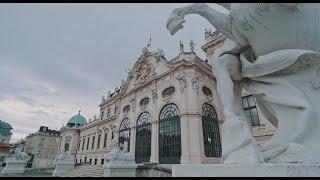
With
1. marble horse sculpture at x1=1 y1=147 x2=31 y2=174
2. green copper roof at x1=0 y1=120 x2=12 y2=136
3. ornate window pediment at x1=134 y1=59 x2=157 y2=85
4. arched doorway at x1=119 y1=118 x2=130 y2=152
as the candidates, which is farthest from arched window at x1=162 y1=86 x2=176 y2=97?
green copper roof at x1=0 y1=120 x2=12 y2=136

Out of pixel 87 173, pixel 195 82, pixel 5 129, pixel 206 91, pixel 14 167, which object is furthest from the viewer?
pixel 5 129

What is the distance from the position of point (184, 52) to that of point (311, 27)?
2016cm

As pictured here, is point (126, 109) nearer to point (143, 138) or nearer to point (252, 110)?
point (143, 138)

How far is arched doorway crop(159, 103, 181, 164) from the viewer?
2067 cm

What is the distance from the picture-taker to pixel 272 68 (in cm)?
296

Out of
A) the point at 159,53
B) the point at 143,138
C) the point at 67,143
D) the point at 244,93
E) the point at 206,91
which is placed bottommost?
the point at 143,138

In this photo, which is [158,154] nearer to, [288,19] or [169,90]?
[169,90]

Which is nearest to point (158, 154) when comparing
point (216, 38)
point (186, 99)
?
point (186, 99)

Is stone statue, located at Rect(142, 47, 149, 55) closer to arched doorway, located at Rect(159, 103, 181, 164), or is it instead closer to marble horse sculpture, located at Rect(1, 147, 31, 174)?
arched doorway, located at Rect(159, 103, 181, 164)

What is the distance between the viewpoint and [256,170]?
1.99 metres

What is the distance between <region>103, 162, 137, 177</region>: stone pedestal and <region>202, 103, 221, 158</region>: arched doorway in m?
8.01

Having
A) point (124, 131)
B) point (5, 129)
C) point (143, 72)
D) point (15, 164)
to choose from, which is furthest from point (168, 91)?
point (5, 129)

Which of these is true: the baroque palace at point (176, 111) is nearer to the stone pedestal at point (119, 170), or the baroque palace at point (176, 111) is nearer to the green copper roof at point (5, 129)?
the stone pedestal at point (119, 170)

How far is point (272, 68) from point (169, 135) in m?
19.6
